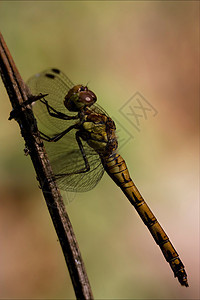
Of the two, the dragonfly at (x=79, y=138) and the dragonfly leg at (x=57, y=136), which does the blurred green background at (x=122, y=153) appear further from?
the dragonfly leg at (x=57, y=136)

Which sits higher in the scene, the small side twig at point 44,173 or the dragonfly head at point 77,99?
the dragonfly head at point 77,99

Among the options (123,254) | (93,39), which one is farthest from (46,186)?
(93,39)

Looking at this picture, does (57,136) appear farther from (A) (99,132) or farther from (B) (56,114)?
(A) (99,132)

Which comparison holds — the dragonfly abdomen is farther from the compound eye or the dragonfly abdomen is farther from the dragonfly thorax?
the compound eye

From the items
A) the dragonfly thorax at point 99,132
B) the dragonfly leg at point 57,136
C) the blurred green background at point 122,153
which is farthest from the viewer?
the blurred green background at point 122,153

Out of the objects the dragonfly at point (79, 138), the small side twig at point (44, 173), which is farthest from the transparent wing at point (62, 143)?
the small side twig at point (44, 173)

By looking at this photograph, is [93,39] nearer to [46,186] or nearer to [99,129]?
[99,129]
